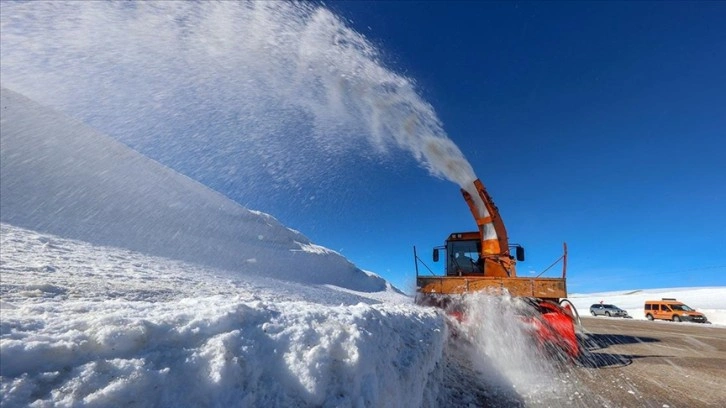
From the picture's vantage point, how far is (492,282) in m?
7.59

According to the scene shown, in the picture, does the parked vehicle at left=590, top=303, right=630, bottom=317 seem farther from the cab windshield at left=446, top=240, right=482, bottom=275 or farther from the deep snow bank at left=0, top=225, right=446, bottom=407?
the deep snow bank at left=0, top=225, right=446, bottom=407

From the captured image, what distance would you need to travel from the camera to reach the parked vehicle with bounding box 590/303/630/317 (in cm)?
3222

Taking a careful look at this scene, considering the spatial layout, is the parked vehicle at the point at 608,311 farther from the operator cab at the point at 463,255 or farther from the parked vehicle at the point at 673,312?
the operator cab at the point at 463,255

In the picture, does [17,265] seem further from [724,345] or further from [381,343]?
[724,345]

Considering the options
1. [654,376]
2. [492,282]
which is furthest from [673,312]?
[492,282]

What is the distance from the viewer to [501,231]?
9.23 m

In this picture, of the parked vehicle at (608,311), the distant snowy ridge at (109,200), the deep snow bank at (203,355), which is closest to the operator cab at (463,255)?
the deep snow bank at (203,355)

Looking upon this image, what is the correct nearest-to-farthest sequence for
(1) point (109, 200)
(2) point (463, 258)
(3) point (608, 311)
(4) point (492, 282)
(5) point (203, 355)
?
(5) point (203, 355), (4) point (492, 282), (2) point (463, 258), (1) point (109, 200), (3) point (608, 311)

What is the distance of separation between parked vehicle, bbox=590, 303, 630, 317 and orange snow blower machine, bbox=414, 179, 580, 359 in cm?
3036

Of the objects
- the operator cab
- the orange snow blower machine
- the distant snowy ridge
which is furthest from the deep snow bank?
the distant snowy ridge

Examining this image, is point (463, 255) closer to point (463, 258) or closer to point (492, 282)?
point (463, 258)

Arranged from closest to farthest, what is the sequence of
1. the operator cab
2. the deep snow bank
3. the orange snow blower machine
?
the deep snow bank, the orange snow blower machine, the operator cab

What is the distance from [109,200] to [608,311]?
39876 millimetres

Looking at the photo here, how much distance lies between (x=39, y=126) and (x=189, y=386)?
22578mm
